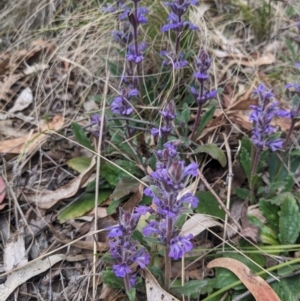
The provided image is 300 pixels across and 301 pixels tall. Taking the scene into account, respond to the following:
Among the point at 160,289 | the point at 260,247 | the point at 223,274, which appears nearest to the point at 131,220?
the point at 160,289

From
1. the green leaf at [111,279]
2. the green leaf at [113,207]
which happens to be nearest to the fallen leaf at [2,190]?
the green leaf at [113,207]

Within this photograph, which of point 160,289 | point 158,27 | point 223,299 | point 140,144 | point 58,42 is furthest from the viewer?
point 58,42

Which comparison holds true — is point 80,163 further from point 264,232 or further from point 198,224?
point 264,232

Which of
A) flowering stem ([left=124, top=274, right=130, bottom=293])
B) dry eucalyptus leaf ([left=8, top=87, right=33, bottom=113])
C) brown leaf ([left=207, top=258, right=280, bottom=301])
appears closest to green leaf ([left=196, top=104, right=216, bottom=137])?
brown leaf ([left=207, top=258, right=280, bottom=301])

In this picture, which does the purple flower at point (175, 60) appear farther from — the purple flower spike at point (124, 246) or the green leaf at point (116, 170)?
the purple flower spike at point (124, 246)

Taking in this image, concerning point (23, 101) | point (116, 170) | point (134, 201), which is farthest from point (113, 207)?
point (23, 101)

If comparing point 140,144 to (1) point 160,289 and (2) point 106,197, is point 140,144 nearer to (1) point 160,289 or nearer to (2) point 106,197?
(2) point 106,197

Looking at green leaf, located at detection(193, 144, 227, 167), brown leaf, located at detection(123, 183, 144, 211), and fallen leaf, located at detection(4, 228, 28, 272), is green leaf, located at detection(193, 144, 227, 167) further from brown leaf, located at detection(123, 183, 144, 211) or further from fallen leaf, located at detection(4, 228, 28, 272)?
fallen leaf, located at detection(4, 228, 28, 272)
